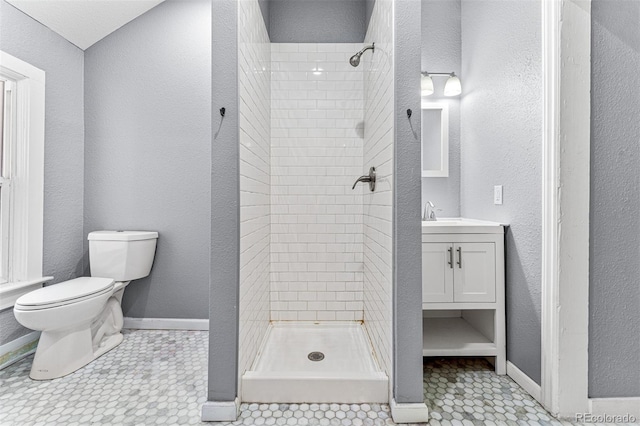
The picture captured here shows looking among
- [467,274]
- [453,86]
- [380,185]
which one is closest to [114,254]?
[380,185]

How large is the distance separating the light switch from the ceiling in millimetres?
2562

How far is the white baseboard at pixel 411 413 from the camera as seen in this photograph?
1349mm

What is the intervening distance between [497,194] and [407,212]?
31.2 inches

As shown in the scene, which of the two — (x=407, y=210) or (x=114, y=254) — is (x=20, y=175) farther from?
(x=407, y=210)

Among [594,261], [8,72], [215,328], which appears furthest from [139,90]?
[594,261]

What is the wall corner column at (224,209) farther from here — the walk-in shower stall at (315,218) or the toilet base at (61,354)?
the toilet base at (61,354)

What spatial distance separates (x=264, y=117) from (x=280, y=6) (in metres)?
0.89

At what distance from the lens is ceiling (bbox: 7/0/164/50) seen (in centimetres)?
193

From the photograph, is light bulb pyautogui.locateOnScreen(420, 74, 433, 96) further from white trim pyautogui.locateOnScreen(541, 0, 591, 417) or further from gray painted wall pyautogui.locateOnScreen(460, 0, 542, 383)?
white trim pyautogui.locateOnScreen(541, 0, 591, 417)

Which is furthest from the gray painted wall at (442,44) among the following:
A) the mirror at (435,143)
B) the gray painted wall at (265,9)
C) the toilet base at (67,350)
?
the toilet base at (67,350)

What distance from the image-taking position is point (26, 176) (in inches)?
77.4

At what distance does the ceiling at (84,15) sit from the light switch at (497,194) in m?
2.56

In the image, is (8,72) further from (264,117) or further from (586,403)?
(586,403)

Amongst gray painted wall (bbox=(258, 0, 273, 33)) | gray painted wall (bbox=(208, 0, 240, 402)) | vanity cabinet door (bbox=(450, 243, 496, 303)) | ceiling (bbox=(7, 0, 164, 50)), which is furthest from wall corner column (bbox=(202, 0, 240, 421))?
ceiling (bbox=(7, 0, 164, 50))
